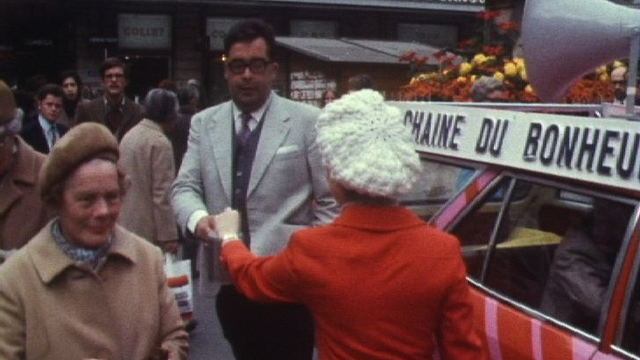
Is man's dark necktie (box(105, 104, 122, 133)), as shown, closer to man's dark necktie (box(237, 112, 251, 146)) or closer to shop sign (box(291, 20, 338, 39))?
man's dark necktie (box(237, 112, 251, 146))

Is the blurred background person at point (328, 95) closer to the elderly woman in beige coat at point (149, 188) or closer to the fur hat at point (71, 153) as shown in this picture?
the elderly woman in beige coat at point (149, 188)

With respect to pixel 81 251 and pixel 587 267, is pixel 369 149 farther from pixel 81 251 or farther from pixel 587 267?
pixel 587 267

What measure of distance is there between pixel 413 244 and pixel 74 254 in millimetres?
822

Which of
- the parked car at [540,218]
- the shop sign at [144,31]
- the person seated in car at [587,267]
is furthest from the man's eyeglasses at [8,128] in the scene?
the shop sign at [144,31]

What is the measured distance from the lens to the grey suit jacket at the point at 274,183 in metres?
4.22

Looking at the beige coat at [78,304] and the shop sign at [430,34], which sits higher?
the beige coat at [78,304]

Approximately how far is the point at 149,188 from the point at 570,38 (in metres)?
3.99

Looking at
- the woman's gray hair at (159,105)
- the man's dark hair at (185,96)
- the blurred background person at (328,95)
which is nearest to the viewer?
the woman's gray hair at (159,105)

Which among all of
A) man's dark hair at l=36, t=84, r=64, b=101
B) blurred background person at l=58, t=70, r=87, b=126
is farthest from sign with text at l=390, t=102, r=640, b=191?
blurred background person at l=58, t=70, r=87, b=126

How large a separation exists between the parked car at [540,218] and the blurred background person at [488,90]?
2.54 meters

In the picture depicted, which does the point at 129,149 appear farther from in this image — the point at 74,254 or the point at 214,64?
the point at 214,64

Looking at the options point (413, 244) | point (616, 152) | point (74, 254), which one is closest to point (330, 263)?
point (413, 244)

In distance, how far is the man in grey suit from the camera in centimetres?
421

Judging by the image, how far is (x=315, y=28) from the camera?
2380 cm
